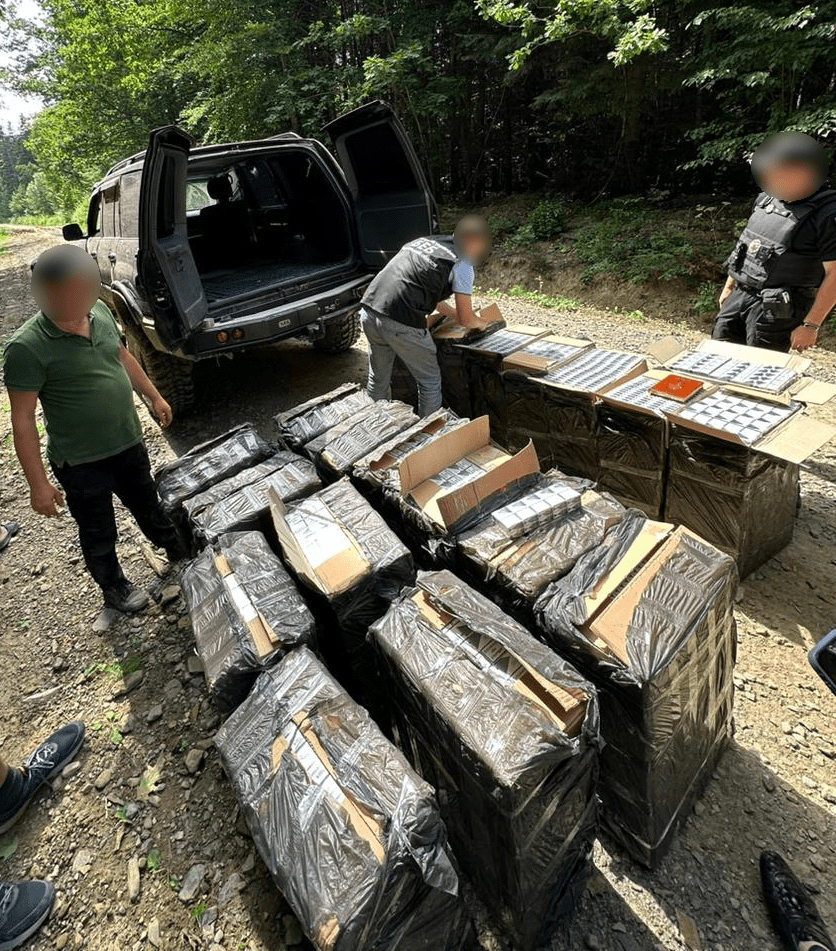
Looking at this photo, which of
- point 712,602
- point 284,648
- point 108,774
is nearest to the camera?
point 712,602

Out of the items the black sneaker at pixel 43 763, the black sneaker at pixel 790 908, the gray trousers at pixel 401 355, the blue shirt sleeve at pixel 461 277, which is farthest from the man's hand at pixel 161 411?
the black sneaker at pixel 790 908

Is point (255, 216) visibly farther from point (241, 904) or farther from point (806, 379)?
point (241, 904)

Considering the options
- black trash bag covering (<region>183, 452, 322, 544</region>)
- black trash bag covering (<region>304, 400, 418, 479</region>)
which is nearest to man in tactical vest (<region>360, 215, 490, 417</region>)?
black trash bag covering (<region>304, 400, 418, 479</region>)

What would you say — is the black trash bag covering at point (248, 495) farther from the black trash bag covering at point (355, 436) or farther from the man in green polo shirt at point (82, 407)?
the man in green polo shirt at point (82, 407)

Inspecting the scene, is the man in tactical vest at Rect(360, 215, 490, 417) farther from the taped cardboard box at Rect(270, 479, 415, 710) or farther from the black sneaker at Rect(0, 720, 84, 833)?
the black sneaker at Rect(0, 720, 84, 833)

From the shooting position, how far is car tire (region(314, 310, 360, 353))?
17.7 ft

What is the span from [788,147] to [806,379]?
1242mm

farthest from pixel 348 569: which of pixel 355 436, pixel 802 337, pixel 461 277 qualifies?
pixel 802 337

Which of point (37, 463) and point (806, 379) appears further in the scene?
point (806, 379)

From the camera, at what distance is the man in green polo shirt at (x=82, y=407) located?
7.50 ft

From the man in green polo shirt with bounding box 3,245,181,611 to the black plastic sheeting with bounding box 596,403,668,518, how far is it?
235 cm

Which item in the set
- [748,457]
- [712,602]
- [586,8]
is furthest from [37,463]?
[586,8]

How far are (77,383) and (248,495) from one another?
0.89m

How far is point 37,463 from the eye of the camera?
2.40m
